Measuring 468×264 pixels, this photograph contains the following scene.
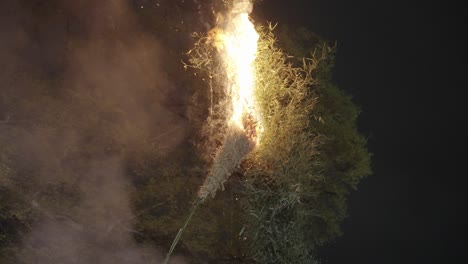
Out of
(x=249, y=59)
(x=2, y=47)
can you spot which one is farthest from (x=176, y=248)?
(x=2, y=47)

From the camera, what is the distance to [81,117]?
6.73 metres

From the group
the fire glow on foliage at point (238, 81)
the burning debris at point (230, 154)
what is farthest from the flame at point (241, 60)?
the burning debris at point (230, 154)

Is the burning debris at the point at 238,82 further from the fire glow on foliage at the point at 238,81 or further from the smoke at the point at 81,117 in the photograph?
the smoke at the point at 81,117

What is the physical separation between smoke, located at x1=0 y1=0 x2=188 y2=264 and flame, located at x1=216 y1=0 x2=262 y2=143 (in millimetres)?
968

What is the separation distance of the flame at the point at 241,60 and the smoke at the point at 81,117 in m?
0.97

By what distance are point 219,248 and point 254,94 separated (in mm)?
2412

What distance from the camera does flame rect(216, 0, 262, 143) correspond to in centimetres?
661

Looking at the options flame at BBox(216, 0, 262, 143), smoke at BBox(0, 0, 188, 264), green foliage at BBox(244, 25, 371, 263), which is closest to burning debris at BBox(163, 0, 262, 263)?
flame at BBox(216, 0, 262, 143)

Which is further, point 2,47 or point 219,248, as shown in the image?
point 219,248

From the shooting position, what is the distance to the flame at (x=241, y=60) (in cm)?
661

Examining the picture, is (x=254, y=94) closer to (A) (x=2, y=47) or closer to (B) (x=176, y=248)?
(B) (x=176, y=248)

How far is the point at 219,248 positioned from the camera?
722cm

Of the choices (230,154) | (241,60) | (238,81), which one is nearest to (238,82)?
(238,81)

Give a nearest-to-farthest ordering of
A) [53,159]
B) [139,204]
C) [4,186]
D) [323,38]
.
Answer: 1. [4,186]
2. [53,159]
3. [139,204]
4. [323,38]
